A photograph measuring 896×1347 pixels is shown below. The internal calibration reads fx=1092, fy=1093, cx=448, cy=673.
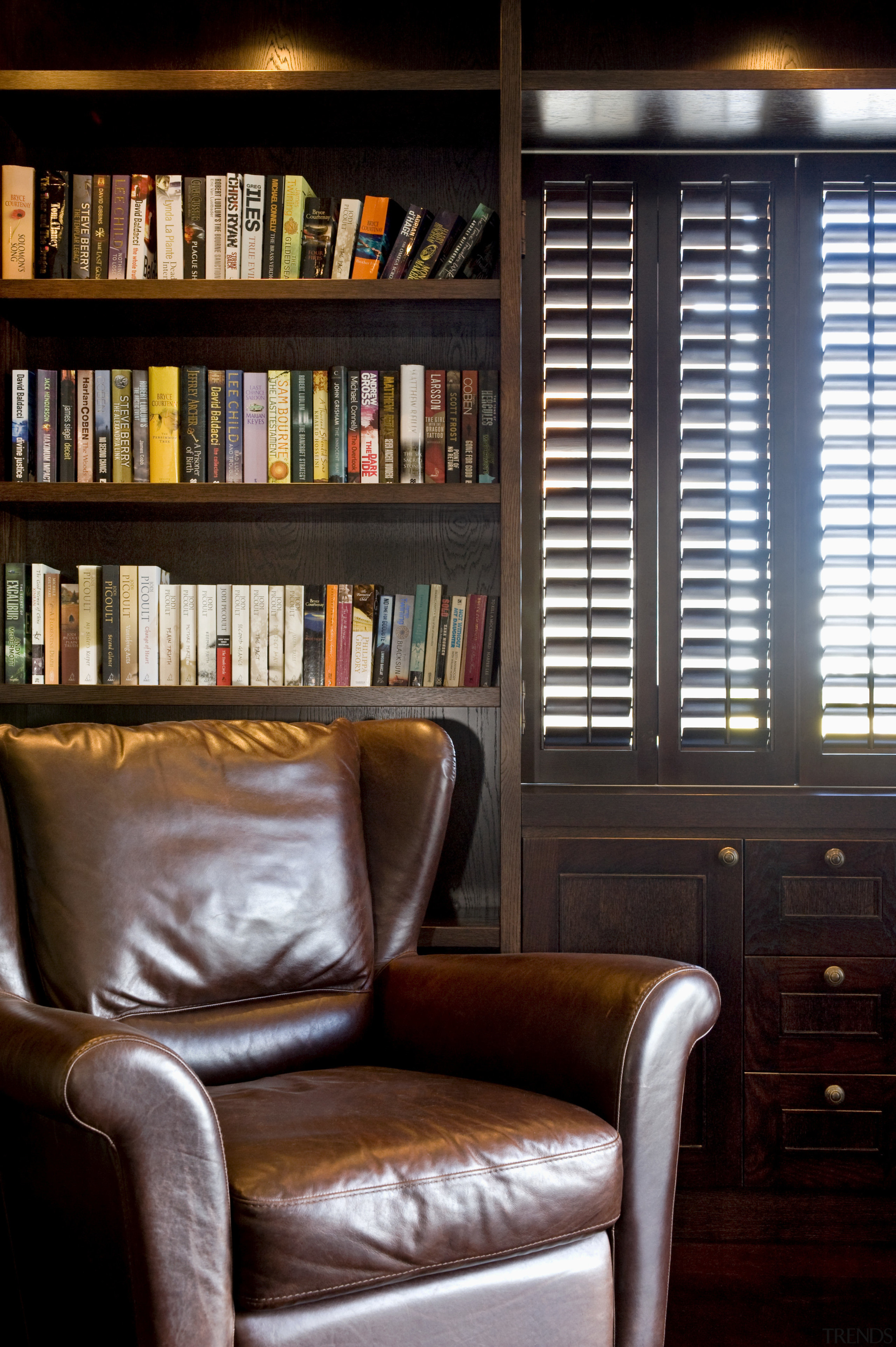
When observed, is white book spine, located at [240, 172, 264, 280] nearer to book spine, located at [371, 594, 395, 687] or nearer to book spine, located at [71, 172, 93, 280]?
book spine, located at [71, 172, 93, 280]

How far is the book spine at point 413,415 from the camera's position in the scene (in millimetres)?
2264

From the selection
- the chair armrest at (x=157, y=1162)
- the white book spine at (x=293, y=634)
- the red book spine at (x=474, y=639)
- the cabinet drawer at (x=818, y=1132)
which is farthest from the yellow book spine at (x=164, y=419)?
the cabinet drawer at (x=818, y=1132)

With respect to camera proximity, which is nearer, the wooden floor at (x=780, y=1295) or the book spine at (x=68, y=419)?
the wooden floor at (x=780, y=1295)

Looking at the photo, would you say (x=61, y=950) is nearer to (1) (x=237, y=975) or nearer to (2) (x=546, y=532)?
(1) (x=237, y=975)

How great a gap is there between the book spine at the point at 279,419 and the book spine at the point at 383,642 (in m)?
0.33

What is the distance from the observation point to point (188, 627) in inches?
89.1

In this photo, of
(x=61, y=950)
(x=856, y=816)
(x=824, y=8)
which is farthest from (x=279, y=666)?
(x=824, y=8)

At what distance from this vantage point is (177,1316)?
3.73 feet

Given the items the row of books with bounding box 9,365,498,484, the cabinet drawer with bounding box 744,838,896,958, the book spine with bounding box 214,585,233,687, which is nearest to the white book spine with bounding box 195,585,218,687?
the book spine with bounding box 214,585,233,687

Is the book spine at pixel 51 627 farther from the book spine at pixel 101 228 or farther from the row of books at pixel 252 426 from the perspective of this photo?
the book spine at pixel 101 228

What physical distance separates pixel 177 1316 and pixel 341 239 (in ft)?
6.33

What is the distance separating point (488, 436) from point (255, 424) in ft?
1.59

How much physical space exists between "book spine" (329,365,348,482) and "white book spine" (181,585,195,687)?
399mm

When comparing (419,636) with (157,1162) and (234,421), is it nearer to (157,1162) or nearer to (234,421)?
(234,421)
